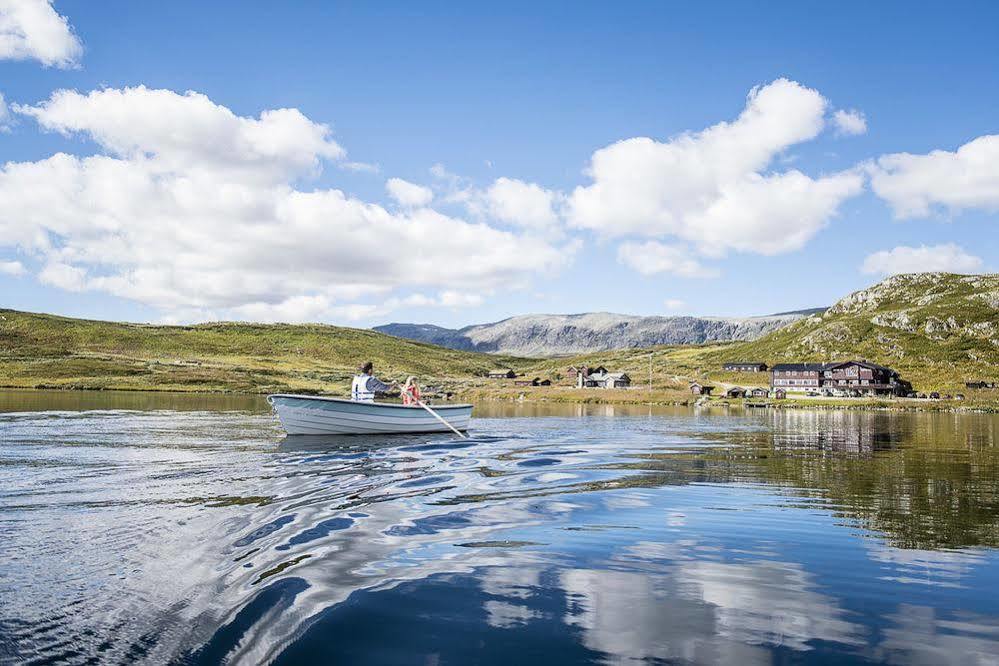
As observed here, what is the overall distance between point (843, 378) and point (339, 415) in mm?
168270

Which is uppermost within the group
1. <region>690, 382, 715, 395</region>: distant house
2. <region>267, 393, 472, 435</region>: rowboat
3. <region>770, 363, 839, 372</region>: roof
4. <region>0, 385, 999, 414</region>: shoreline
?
<region>770, 363, 839, 372</region>: roof

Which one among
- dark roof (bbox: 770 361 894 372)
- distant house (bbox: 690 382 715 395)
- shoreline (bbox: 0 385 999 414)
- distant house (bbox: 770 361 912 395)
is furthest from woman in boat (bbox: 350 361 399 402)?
dark roof (bbox: 770 361 894 372)

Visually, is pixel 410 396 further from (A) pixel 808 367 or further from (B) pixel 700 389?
(A) pixel 808 367

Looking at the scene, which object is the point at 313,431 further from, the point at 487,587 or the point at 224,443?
the point at 487,587

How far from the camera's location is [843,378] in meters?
171

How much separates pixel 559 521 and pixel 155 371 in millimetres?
170413

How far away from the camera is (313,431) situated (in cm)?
3556

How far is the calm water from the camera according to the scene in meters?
7.69

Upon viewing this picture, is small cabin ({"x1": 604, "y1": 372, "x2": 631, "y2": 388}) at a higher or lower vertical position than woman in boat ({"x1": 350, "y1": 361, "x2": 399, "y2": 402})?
lower

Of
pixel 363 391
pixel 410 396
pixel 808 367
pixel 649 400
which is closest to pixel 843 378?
pixel 808 367

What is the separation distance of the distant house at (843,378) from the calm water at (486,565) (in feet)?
519

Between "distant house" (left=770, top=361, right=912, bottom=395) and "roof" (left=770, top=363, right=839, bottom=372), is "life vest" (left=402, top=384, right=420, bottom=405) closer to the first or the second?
"distant house" (left=770, top=361, right=912, bottom=395)

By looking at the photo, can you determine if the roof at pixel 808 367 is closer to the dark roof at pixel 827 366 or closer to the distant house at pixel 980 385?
the dark roof at pixel 827 366

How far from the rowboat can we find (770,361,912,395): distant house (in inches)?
6043
